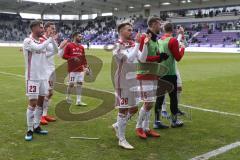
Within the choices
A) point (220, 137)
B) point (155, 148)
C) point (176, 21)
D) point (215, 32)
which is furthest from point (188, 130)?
point (176, 21)

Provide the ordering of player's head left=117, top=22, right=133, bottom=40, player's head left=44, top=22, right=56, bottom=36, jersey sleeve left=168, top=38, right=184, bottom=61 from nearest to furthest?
player's head left=117, top=22, right=133, bottom=40, player's head left=44, top=22, right=56, bottom=36, jersey sleeve left=168, top=38, right=184, bottom=61

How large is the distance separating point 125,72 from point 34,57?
72.7 inches

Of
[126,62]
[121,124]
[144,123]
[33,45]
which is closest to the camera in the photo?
[126,62]

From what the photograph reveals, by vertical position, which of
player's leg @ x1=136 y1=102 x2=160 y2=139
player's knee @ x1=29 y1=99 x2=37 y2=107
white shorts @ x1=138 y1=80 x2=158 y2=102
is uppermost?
white shorts @ x1=138 y1=80 x2=158 y2=102

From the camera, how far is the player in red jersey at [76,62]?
10.4 meters

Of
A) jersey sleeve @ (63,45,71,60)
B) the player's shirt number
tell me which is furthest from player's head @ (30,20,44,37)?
jersey sleeve @ (63,45,71,60)

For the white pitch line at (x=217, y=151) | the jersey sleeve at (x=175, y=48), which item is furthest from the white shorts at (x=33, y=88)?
the white pitch line at (x=217, y=151)

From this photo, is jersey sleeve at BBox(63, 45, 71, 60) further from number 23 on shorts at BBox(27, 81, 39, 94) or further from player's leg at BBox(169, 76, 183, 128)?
player's leg at BBox(169, 76, 183, 128)

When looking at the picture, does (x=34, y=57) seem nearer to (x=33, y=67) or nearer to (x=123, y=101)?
(x=33, y=67)

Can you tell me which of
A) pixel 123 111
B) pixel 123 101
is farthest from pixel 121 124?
pixel 123 101

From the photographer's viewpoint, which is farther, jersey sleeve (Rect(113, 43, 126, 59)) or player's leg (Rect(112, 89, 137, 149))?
player's leg (Rect(112, 89, 137, 149))

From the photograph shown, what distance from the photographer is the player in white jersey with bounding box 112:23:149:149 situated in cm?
636

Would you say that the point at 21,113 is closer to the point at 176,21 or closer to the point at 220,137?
the point at 220,137

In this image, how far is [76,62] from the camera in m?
10.5
